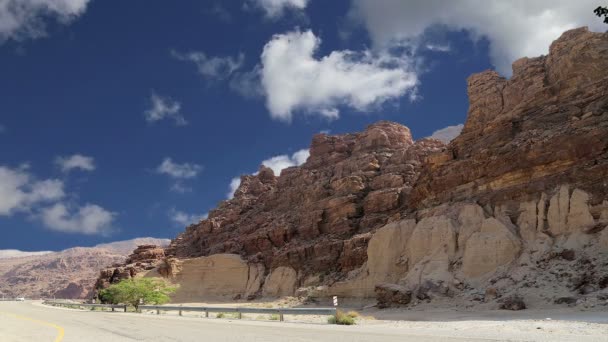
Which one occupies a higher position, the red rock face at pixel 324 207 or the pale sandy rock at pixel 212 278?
the red rock face at pixel 324 207

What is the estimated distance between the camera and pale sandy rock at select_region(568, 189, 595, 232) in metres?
32.7

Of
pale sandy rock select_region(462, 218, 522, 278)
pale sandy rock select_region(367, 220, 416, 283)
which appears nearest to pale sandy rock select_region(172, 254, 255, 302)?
pale sandy rock select_region(367, 220, 416, 283)

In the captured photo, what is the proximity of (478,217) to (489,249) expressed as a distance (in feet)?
14.1

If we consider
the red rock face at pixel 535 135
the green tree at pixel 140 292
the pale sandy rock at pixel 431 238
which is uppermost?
the red rock face at pixel 535 135

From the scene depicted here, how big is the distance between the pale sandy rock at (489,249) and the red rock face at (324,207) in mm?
20028

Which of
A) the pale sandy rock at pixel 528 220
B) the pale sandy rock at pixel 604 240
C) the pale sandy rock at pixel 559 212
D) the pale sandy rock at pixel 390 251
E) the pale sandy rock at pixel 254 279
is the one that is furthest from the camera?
the pale sandy rock at pixel 254 279

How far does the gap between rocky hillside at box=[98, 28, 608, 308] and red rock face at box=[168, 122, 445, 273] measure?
300 millimetres

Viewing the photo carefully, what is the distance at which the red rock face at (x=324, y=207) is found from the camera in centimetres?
6619

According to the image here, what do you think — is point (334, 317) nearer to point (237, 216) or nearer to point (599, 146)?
point (599, 146)

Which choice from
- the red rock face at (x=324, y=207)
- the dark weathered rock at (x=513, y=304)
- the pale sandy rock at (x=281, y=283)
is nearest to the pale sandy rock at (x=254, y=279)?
the red rock face at (x=324, y=207)

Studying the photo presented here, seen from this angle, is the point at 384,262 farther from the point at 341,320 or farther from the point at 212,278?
the point at 212,278

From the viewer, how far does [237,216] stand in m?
98.8

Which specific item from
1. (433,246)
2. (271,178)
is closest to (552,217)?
(433,246)

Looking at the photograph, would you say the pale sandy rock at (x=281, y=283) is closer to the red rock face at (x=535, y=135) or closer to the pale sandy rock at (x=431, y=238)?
the red rock face at (x=535, y=135)
